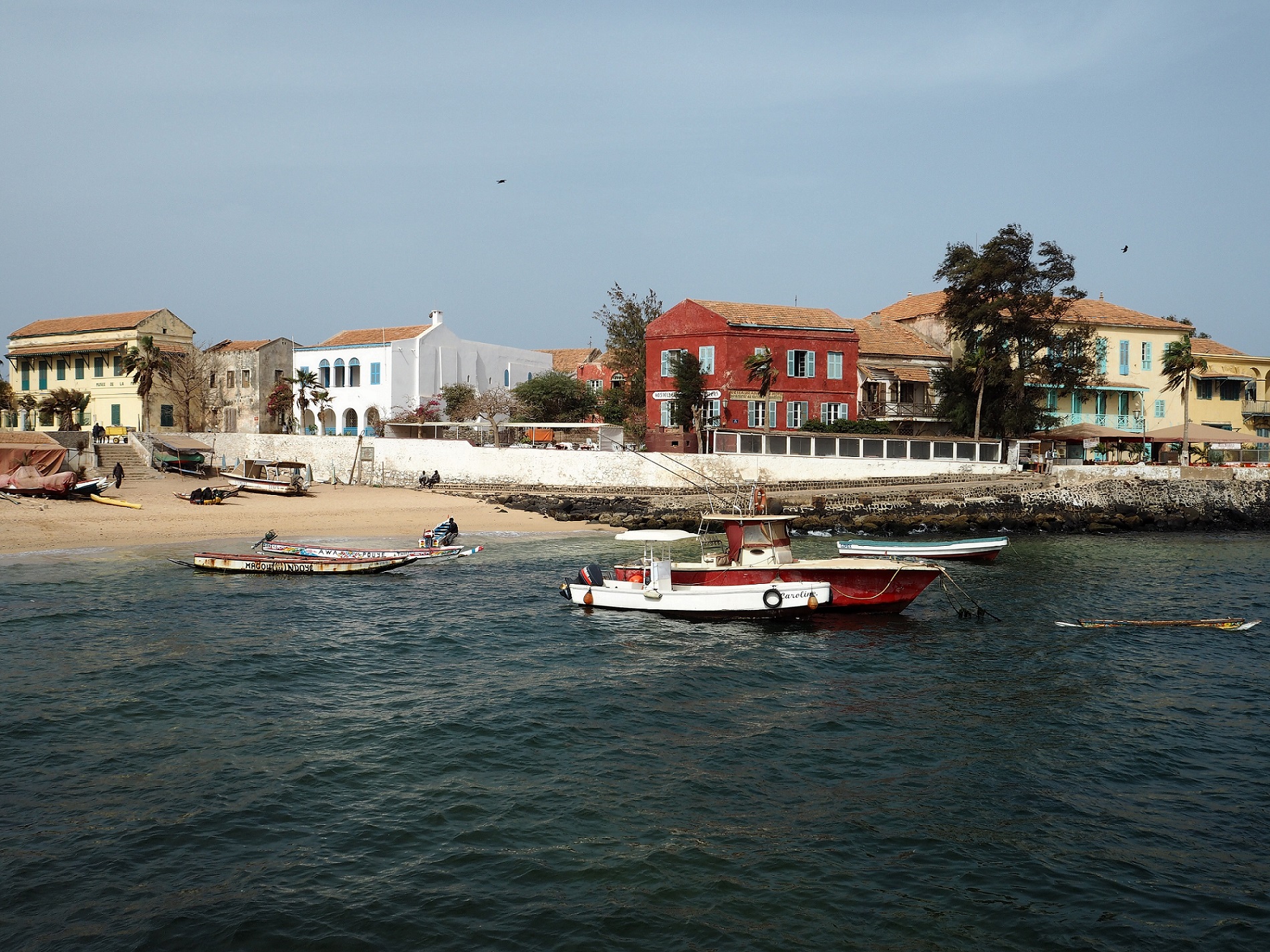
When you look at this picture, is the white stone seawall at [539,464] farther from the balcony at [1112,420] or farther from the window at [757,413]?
the balcony at [1112,420]

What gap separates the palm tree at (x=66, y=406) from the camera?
64.1 meters

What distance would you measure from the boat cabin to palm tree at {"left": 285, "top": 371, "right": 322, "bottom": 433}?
1834 inches

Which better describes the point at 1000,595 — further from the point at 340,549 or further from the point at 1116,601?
the point at 340,549

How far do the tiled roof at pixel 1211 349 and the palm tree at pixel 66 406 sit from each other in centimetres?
7766

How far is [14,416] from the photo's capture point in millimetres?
67312

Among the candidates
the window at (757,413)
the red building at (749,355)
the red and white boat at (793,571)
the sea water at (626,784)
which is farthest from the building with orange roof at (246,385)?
the red and white boat at (793,571)

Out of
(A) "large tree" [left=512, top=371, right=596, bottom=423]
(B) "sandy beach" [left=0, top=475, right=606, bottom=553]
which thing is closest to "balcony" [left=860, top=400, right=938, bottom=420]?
(A) "large tree" [left=512, top=371, right=596, bottom=423]

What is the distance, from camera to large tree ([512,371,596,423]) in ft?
217

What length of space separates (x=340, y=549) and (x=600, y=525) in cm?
1523

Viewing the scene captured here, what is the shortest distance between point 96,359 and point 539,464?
3624 cm

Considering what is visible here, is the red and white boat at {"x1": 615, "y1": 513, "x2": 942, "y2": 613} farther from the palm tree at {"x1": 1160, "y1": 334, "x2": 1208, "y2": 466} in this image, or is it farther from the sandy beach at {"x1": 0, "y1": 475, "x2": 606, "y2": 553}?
the palm tree at {"x1": 1160, "y1": 334, "x2": 1208, "y2": 466}

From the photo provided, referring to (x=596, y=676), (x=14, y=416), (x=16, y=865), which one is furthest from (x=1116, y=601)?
(x=14, y=416)

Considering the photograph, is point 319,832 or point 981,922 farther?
point 319,832

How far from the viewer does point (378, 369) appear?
65.2 meters
